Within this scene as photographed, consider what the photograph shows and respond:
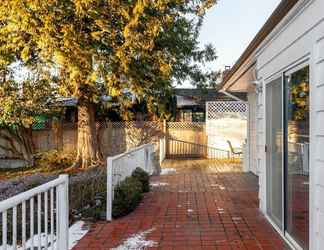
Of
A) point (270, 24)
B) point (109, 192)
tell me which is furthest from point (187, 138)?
point (270, 24)

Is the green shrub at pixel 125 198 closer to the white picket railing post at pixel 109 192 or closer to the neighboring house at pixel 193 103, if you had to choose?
the white picket railing post at pixel 109 192

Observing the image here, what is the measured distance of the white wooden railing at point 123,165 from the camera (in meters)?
5.94

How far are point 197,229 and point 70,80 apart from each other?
8059 mm

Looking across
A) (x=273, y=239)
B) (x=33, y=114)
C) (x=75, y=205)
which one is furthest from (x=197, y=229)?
(x=33, y=114)

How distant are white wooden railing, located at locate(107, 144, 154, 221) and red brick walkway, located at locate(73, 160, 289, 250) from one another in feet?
1.50

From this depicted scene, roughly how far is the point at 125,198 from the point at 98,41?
6.88 metres

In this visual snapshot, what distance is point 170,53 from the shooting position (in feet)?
43.8

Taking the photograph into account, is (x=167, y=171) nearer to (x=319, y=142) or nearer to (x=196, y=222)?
(x=196, y=222)

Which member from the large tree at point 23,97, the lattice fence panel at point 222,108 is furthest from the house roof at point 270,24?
the lattice fence panel at point 222,108

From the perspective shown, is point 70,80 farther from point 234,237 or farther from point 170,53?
point 234,237

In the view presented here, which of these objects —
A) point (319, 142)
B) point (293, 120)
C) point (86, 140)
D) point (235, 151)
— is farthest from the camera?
point (235, 151)

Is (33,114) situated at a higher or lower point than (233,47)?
lower

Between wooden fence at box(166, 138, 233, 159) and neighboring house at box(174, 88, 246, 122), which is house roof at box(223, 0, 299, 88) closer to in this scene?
wooden fence at box(166, 138, 233, 159)

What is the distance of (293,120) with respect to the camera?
173 inches
